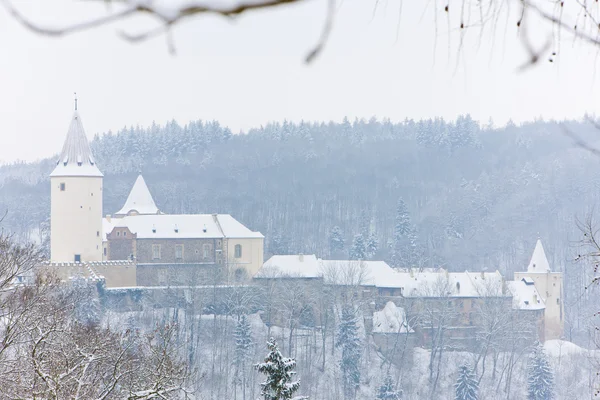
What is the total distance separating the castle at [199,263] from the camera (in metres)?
58.3

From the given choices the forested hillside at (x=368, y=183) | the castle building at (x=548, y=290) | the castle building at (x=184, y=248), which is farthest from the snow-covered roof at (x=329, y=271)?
the forested hillside at (x=368, y=183)

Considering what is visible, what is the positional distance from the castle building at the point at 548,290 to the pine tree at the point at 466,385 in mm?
13197

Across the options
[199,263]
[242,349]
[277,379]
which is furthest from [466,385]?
[277,379]

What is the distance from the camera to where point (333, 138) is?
129 meters

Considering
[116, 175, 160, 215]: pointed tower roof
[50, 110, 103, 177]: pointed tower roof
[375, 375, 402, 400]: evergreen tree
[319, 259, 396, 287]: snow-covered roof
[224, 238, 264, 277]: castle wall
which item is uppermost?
[50, 110, 103, 177]: pointed tower roof

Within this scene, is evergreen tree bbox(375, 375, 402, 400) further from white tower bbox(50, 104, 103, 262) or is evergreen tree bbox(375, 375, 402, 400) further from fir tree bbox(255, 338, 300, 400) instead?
fir tree bbox(255, 338, 300, 400)

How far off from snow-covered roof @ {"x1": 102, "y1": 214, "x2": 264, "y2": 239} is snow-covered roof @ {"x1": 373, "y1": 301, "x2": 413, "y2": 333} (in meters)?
9.15

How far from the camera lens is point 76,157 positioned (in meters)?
59.8

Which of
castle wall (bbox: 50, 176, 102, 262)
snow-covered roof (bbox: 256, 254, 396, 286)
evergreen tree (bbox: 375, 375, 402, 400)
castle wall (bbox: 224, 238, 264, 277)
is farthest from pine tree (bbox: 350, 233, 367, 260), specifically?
evergreen tree (bbox: 375, 375, 402, 400)

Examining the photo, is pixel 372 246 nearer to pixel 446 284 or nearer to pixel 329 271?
pixel 329 271

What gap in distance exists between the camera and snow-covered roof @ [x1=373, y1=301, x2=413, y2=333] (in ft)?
188

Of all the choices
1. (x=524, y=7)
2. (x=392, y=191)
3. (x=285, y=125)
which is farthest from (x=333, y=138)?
(x=524, y=7)

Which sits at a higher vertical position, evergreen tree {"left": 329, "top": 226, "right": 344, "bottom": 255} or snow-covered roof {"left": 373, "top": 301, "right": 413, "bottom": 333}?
evergreen tree {"left": 329, "top": 226, "right": 344, "bottom": 255}

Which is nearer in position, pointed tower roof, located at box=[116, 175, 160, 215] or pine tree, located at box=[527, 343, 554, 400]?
pine tree, located at box=[527, 343, 554, 400]
